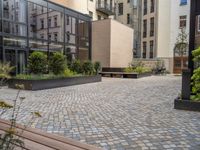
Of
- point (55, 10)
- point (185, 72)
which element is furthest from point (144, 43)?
point (185, 72)

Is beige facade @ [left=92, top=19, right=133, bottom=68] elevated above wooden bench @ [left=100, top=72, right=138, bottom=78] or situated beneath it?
elevated above

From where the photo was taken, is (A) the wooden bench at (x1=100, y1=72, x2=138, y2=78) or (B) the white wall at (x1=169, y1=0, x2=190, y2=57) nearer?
(A) the wooden bench at (x1=100, y1=72, x2=138, y2=78)

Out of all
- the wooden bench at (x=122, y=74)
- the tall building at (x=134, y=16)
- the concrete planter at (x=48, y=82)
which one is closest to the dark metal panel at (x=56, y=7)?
the concrete planter at (x=48, y=82)

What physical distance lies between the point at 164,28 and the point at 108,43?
12.6m

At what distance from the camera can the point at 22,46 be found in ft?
45.5

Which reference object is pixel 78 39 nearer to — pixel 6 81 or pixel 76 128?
pixel 6 81

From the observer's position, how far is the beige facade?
2184 cm

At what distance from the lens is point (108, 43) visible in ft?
71.6

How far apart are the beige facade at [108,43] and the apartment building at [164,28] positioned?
8.84 m

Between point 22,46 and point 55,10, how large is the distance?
4.29m

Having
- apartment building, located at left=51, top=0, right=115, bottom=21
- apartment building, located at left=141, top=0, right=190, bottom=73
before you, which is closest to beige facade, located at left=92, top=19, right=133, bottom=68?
apartment building, located at left=51, top=0, right=115, bottom=21

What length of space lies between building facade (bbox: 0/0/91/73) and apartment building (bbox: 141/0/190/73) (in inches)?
570

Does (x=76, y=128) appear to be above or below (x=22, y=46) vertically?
below

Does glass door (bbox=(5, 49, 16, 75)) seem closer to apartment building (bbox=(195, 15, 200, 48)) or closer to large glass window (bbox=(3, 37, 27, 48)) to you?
large glass window (bbox=(3, 37, 27, 48))
